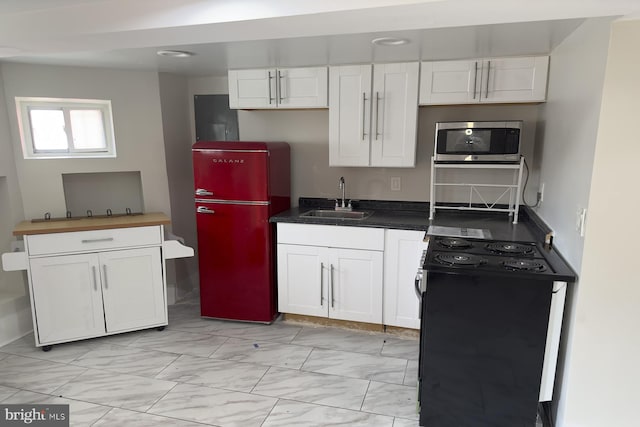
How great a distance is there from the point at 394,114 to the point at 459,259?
1390 millimetres

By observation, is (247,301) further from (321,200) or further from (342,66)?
(342,66)

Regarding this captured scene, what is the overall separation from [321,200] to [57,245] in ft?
6.63

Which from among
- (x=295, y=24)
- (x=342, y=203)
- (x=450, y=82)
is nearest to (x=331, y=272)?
(x=342, y=203)

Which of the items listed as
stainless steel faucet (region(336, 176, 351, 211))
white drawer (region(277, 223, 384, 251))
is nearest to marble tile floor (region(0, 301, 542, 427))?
white drawer (region(277, 223, 384, 251))

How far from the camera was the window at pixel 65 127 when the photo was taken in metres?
3.24

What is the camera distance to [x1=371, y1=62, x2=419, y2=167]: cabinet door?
117 inches

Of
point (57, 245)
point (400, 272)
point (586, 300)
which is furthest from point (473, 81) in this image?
point (57, 245)

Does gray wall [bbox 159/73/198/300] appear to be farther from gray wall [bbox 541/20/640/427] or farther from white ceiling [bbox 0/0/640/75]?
gray wall [bbox 541/20/640/427]

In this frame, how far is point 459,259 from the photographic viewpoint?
→ 2031 mm

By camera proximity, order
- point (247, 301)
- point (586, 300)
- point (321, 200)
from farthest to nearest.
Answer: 1. point (321, 200)
2. point (247, 301)
3. point (586, 300)

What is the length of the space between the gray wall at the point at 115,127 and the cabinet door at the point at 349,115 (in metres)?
1.50

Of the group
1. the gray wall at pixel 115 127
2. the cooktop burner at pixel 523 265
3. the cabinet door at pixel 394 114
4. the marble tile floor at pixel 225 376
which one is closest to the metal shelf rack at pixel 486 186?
the cabinet door at pixel 394 114

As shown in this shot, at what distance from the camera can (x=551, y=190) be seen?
2.44 meters

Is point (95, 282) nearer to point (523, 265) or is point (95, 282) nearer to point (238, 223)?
point (238, 223)
